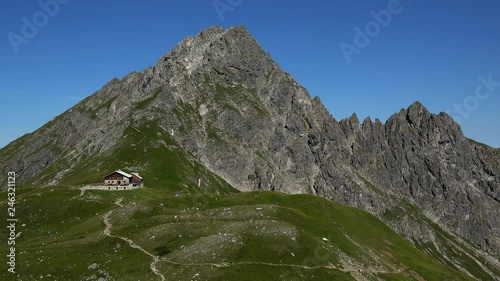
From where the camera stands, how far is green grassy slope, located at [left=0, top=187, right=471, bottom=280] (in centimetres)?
6325

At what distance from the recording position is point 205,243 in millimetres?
70250

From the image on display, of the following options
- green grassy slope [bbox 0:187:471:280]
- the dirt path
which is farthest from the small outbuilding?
the dirt path

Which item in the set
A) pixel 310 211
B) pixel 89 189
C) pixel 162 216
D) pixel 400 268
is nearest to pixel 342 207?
pixel 310 211

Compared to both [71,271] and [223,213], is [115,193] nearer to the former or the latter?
[223,213]

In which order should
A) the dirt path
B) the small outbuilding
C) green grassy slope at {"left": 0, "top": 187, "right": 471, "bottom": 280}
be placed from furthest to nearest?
1. the small outbuilding
2. green grassy slope at {"left": 0, "top": 187, "right": 471, "bottom": 280}
3. the dirt path

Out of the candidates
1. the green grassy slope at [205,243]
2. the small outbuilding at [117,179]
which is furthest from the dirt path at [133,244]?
the small outbuilding at [117,179]

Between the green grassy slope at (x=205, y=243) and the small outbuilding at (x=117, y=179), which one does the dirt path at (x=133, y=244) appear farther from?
the small outbuilding at (x=117, y=179)

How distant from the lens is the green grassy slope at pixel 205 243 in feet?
208

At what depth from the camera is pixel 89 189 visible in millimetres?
129875

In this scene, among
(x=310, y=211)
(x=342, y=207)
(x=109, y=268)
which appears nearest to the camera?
(x=109, y=268)

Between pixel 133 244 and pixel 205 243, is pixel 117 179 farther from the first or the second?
pixel 205 243

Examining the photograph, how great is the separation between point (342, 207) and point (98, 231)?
70.7 m

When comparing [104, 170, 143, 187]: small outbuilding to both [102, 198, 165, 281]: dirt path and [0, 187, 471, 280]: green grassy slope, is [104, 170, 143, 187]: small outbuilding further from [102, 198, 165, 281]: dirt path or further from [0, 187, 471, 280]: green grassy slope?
[102, 198, 165, 281]: dirt path

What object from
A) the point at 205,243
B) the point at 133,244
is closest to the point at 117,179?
the point at 133,244
